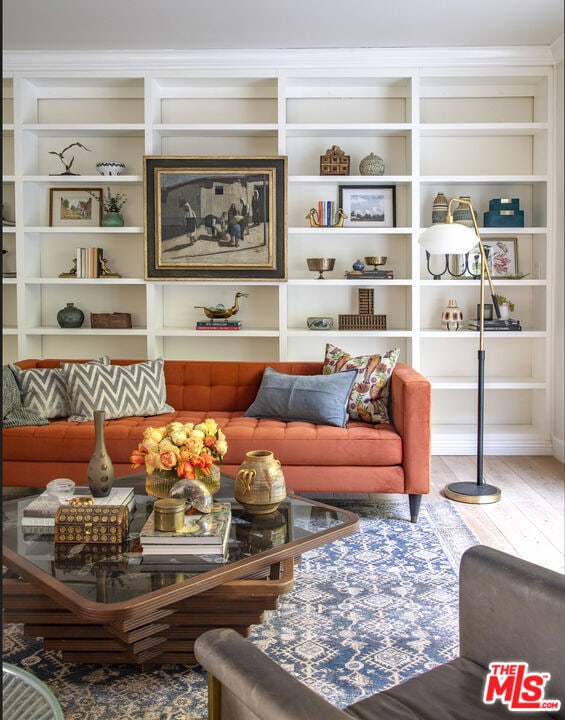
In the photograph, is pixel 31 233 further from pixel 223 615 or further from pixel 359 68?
pixel 223 615

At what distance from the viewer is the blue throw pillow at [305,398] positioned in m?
3.95

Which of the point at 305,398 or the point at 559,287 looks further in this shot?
the point at 559,287

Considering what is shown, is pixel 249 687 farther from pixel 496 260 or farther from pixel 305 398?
pixel 496 260

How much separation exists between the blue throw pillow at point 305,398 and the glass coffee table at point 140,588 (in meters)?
1.50

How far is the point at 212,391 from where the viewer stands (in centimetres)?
449

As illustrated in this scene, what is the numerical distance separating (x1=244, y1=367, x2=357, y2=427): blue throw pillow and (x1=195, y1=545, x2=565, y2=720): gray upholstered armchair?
7.59 ft

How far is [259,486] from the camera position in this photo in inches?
101

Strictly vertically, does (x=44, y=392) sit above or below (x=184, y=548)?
above

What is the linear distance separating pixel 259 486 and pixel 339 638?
0.57 metres

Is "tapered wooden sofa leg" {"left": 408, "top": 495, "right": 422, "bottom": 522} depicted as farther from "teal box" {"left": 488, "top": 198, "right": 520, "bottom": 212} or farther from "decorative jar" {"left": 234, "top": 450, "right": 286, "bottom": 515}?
"teal box" {"left": 488, "top": 198, "right": 520, "bottom": 212}

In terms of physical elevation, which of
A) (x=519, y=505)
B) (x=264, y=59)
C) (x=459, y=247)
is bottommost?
(x=519, y=505)

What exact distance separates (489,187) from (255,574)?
4.04 metres

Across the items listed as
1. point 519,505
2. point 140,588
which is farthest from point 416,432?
point 140,588

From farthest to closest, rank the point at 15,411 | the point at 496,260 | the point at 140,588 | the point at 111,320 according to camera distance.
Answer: the point at 496,260, the point at 111,320, the point at 15,411, the point at 140,588
